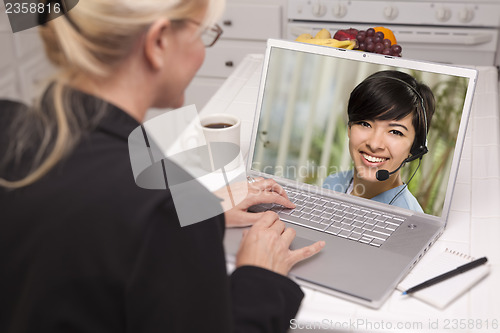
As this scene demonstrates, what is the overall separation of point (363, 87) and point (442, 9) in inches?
60.1

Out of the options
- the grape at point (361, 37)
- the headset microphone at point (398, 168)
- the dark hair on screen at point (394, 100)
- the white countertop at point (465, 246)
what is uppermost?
the grape at point (361, 37)

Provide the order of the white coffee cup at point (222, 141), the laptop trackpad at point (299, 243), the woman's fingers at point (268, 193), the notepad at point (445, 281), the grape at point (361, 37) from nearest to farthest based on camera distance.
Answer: the notepad at point (445, 281)
the laptop trackpad at point (299, 243)
the woman's fingers at point (268, 193)
the white coffee cup at point (222, 141)
the grape at point (361, 37)

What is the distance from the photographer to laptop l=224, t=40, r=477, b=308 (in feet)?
2.84

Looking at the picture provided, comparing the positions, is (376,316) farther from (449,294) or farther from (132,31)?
(132,31)

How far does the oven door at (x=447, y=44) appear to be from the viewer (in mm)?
2338

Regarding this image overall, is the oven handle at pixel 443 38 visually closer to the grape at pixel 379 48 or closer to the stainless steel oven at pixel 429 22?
the stainless steel oven at pixel 429 22

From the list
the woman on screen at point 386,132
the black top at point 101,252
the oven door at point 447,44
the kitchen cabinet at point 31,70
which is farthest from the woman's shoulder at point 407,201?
the oven door at point 447,44

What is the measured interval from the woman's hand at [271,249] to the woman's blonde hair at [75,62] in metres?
0.38

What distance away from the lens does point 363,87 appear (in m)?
1.03

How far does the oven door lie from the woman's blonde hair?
1961mm

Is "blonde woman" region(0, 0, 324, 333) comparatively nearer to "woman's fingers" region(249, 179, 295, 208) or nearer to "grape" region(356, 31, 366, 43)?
"woman's fingers" region(249, 179, 295, 208)

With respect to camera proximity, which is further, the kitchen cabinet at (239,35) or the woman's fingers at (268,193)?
the kitchen cabinet at (239,35)

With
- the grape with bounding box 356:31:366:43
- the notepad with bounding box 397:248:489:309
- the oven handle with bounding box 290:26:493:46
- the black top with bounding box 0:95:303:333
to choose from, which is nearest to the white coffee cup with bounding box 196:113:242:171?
the grape with bounding box 356:31:366:43

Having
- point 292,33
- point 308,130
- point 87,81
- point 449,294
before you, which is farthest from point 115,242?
point 292,33
